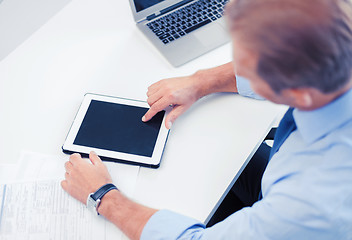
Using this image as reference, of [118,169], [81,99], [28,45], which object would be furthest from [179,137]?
[28,45]

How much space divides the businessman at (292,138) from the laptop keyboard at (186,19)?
45 cm

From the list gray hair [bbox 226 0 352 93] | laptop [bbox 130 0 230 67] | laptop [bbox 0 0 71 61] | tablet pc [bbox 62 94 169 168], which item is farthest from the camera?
laptop [bbox 130 0 230 67]

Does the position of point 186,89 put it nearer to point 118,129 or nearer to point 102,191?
point 118,129

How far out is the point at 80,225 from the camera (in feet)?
2.53

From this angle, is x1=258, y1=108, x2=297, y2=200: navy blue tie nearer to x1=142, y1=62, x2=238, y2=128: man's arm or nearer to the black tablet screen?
x1=142, y1=62, x2=238, y2=128: man's arm

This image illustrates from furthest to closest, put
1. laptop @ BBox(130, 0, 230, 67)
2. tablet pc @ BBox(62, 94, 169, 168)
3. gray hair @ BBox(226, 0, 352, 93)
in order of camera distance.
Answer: laptop @ BBox(130, 0, 230, 67)
tablet pc @ BBox(62, 94, 169, 168)
gray hair @ BBox(226, 0, 352, 93)

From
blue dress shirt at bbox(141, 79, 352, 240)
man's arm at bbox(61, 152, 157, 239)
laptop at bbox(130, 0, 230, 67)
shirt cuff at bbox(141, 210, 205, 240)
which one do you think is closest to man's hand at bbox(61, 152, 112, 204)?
man's arm at bbox(61, 152, 157, 239)

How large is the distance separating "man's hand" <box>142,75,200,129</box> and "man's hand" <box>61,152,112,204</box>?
0.17m

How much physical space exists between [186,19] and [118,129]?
458 mm

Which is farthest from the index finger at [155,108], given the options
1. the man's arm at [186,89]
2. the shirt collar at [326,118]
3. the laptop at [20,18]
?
the laptop at [20,18]

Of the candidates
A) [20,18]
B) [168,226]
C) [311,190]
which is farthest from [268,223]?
[20,18]

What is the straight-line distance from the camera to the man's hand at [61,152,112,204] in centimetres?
80

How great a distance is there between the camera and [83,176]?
813 millimetres

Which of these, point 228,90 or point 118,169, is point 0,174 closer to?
point 118,169
